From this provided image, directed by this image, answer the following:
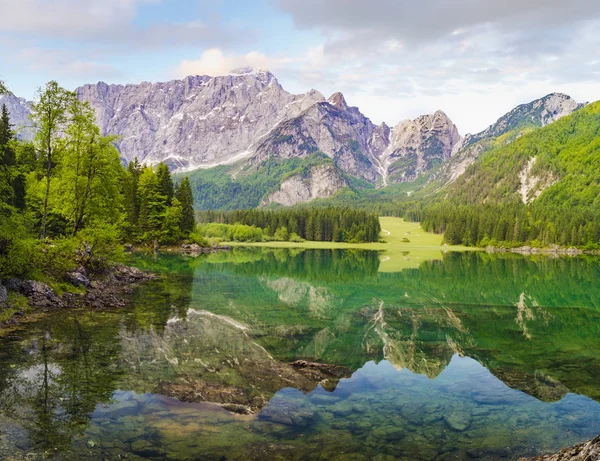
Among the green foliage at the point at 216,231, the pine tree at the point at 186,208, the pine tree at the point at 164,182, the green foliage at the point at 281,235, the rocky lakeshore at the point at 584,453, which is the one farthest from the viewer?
the green foliage at the point at 281,235

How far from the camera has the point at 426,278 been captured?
233 feet

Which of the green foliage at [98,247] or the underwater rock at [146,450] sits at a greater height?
the green foliage at [98,247]

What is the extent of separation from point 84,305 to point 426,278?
53026 mm

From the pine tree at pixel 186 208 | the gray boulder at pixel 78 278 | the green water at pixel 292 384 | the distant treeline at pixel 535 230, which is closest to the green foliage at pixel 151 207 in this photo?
the pine tree at pixel 186 208

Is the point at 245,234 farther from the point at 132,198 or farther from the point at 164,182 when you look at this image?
the point at 132,198

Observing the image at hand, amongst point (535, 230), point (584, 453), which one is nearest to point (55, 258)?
point (584, 453)

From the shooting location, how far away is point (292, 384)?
19.6 metres

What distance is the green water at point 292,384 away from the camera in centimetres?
1382

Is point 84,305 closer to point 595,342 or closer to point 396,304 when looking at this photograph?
point 396,304

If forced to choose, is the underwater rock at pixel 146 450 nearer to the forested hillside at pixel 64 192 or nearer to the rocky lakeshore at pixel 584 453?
the rocky lakeshore at pixel 584 453

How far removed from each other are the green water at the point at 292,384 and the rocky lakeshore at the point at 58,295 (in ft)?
5.70

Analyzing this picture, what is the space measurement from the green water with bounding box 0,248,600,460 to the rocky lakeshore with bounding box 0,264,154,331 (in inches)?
68.4

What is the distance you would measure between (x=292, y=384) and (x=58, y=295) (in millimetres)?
23312

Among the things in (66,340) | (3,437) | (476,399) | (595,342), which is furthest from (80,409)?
(595,342)
